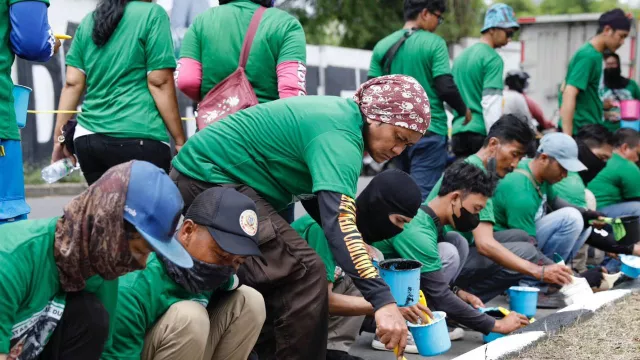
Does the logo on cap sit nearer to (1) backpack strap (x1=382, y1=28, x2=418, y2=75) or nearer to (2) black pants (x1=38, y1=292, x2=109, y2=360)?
(2) black pants (x1=38, y1=292, x2=109, y2=360)

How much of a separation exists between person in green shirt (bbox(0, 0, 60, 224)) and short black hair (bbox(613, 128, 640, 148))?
523cm

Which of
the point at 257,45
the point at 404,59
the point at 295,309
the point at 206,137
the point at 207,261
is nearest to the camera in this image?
the point at 207,261

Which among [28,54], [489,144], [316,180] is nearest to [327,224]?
[316,180]

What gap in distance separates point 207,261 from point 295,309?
0.55 metres

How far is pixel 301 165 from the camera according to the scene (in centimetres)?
340

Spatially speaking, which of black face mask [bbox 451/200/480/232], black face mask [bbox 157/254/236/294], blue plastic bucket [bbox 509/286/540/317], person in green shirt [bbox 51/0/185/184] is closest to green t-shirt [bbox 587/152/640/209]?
blue plastic bucket [bbox 509/286/540/317]

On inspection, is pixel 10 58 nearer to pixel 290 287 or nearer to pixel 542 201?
pixel 290 287

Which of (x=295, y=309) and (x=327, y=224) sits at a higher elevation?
(x=327, y=224)

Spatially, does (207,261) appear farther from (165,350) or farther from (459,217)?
(459,217)

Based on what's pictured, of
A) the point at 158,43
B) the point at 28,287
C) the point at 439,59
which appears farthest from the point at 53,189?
the point at 28,287

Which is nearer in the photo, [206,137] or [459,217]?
[206,137]

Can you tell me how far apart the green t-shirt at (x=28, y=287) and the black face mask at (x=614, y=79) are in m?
7.49

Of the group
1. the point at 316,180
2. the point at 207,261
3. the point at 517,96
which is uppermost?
the point at 316,180

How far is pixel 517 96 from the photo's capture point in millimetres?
9352
